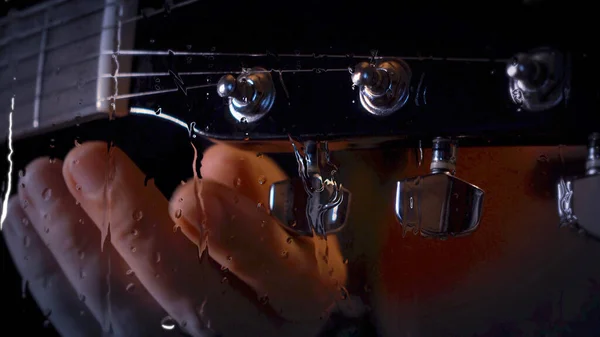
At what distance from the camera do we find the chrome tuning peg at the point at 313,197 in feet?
1.53

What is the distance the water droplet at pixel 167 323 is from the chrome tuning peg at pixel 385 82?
0.32m

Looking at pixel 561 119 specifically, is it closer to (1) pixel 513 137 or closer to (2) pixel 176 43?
(1) pixel 513 137

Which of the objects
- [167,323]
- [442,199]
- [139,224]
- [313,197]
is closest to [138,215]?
[139,224]

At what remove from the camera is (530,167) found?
0.46m

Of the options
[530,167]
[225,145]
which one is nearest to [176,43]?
[225,145]

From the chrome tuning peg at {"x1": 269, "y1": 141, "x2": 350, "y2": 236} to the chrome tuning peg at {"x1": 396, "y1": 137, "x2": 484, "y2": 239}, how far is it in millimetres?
75

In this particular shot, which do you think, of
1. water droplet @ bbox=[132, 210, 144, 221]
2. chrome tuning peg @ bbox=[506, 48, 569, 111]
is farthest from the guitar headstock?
water droplet @ bbox=[132, 210, 144, 221]

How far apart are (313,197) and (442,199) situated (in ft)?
0.40

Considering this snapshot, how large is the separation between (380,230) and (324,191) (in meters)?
0.08

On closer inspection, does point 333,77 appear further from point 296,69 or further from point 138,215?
point 138,215

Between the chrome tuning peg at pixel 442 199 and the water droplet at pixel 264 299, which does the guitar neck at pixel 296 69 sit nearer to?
the chrome tuning peg at pixel 442 199

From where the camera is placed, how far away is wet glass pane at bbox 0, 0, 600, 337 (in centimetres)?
39

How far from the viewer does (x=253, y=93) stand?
0.47 m

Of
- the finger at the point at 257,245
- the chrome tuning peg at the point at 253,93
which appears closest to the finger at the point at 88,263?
the finger at the point at 257,245
